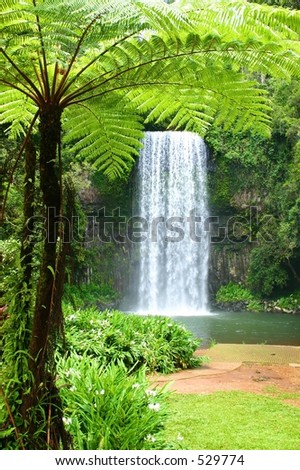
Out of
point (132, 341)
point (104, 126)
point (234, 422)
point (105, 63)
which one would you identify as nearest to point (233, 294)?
point (132, 341)

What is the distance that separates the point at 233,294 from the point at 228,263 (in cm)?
136

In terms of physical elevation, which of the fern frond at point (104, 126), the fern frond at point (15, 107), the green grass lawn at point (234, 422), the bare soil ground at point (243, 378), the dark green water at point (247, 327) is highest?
the fern frond at point (15, 107)

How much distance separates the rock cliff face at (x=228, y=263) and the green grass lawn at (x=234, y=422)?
48.7ft

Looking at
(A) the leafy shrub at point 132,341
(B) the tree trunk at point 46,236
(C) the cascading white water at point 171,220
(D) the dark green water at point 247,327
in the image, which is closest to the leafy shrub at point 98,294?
(C) the cascading white water at point 171,220

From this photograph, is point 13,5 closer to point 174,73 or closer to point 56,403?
point 174,73

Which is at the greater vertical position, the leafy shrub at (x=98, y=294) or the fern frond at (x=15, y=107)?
the fern frond at (x=15, y=107)

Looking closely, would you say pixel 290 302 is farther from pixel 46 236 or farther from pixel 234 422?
pixel 46 236

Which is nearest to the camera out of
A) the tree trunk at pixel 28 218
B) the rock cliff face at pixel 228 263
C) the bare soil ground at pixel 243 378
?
the tree trunk at pixel 28 218

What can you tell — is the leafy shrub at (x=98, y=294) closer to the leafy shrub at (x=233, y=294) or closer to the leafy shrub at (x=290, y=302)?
the leafy shrub at (x=233, y=294)

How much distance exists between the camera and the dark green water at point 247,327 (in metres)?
10.6

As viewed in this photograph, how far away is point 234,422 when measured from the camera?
3.85m

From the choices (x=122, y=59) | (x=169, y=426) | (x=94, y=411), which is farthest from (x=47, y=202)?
(x=169, y=426)

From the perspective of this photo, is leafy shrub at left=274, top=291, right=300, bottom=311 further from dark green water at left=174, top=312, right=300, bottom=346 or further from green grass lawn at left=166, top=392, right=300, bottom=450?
green grass lawn at left=166, top=392, right=300, bottom=450

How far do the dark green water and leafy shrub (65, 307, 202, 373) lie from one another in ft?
10.2
